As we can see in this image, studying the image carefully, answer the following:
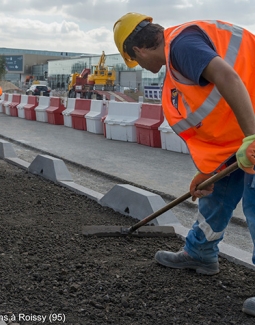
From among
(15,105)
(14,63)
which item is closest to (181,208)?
(15,105)

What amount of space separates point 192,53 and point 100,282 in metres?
1.57

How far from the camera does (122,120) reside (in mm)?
11906

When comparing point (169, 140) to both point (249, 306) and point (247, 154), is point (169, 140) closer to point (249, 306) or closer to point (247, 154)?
point (249, 306)

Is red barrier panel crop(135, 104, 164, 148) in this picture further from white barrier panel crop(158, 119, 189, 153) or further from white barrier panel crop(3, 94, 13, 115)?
white barrier panel crop(3, 94, 13, 115)

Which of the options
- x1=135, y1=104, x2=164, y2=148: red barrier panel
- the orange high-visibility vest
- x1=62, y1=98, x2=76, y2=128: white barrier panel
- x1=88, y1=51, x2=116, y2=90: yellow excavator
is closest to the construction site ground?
the orange high-visibility vest

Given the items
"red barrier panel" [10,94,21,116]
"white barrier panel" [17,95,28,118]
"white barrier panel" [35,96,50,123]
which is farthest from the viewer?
"red barrier panel" [10,94,21,116]

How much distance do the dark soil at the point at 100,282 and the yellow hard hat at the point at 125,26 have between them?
147cm

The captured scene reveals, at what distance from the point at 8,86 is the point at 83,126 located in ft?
203

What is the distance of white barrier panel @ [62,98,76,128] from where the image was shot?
15650 millimetres

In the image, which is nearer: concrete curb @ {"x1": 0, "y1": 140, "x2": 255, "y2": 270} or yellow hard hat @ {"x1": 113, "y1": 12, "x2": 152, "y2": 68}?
yellow hard hat @ {"x1": 113, "y1": 12, "x2": 152, "y2": 68}

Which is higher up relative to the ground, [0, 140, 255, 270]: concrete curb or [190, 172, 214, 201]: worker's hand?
[190, 172, 214, 201]: worker's hand

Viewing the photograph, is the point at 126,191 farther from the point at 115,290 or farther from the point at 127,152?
the point at 127,152

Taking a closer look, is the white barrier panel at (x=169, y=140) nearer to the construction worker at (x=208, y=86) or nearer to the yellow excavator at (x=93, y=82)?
the construction worker at (x=208, y=86)

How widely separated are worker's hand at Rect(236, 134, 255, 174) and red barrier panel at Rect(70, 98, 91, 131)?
1192 centimetres
